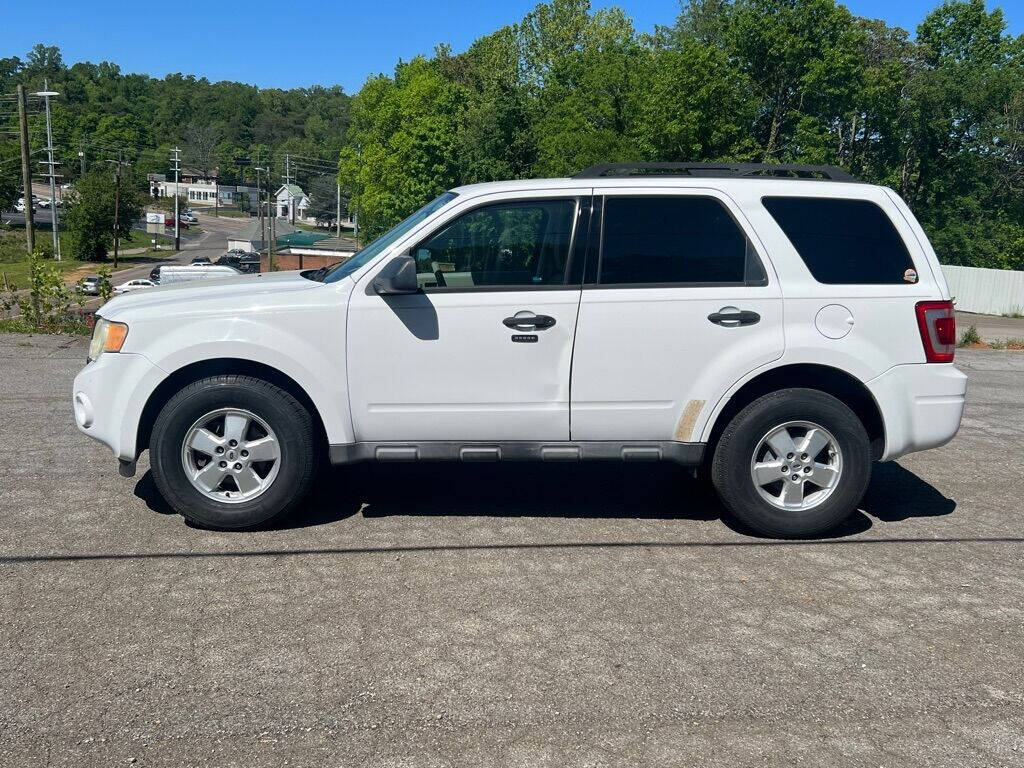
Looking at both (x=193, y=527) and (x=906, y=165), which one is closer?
(x=193, y=527)

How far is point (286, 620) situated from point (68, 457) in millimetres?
3466

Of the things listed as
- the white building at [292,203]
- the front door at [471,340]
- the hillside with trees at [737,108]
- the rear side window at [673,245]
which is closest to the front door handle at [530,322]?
the front door at [471,340]

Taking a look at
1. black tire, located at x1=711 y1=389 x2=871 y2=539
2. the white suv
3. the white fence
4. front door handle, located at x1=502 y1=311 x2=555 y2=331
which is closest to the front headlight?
the white suv

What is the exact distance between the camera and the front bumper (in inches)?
218

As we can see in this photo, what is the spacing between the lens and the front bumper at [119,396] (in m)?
5.54

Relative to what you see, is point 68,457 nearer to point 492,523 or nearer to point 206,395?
point 206,395

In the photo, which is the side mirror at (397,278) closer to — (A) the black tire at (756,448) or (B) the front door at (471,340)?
(B) the front door at (471,340)

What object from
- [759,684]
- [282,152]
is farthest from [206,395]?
[282,152]

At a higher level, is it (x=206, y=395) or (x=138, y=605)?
(x=206, y=395)

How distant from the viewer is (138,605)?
14.9ft

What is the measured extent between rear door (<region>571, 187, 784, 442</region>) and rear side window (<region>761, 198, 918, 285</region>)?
0.26 m

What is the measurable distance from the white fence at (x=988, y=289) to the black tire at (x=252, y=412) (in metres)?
51.3

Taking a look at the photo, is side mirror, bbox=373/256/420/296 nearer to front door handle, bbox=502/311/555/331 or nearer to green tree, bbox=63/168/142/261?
front door handle, bbox=502/311/555/331

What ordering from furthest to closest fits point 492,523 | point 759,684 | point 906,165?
point 906,165 → point 492,523 → point 759,684
